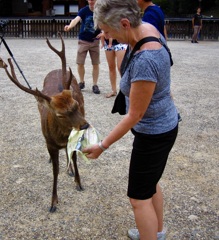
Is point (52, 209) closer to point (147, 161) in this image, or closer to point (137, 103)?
point (147, 161)

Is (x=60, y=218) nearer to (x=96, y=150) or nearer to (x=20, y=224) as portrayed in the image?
(x=20, y=224)

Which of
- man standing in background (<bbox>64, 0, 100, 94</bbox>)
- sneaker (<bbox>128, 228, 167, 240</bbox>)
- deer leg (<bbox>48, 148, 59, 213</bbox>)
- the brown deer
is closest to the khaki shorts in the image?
man standing in background (<bbox>64, 0, 100, 94</bbox>)

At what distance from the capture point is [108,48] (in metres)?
5.94

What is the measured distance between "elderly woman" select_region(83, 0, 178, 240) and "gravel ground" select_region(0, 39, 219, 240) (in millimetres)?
845

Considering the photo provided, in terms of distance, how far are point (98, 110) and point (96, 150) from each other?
12.6 feet

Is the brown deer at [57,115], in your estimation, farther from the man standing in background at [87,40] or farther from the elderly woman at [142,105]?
the man standing in background at [87,40]

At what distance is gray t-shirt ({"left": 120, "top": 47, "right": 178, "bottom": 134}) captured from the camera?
1756 mm

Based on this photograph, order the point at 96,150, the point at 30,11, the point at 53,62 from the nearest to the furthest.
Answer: the point at 96,150
the point at 53,62
the point at 30,11

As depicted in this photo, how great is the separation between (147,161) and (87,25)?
485cm

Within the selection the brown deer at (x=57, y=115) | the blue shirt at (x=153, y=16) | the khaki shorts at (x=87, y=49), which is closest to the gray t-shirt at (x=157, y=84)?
the brown deer at (x=57, y=115)

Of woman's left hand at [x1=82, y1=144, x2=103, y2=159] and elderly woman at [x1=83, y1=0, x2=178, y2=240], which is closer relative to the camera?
elderly woman at [x1=83, y1=0, x2=178, y2=240]

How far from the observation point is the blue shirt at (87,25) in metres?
6.35

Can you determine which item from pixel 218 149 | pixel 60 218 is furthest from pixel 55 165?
pixel 218 149

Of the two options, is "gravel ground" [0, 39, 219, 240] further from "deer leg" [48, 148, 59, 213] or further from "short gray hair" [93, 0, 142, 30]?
"short gray hair" [93, 0, 142, 30]
